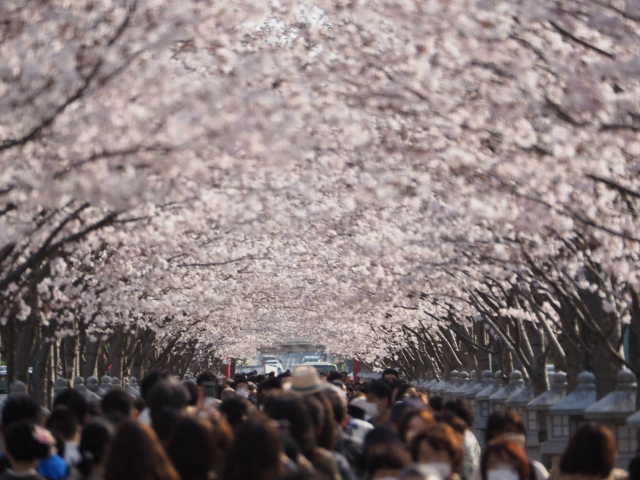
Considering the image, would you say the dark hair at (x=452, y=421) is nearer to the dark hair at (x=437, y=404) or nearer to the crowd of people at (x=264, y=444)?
the crowd of people at (x=264, y=444)

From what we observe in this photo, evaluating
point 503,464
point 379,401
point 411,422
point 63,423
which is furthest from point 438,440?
point 379,401

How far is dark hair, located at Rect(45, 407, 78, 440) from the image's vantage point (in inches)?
368

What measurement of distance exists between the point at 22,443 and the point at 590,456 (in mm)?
3699

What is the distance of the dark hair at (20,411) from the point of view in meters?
9.29

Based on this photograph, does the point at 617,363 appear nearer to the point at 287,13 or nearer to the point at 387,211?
the point at 387,211

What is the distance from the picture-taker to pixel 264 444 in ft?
19.4

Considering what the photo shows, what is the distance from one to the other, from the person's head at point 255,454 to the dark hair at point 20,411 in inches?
149

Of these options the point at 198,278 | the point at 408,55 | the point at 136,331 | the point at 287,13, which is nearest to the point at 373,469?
the point at 408,55

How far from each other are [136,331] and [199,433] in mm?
28621

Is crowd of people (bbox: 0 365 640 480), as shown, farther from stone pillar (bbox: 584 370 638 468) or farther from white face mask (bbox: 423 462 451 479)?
stone pillar (bbox: 584 370 638 468)

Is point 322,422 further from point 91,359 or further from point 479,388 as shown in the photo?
point 91,359

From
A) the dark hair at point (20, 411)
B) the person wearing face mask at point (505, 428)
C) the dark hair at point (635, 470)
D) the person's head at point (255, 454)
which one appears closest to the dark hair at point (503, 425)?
the person wearing face mask at point (505, 428)

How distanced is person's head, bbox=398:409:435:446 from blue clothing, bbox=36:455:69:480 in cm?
270

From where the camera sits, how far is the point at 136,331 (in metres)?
34.4
